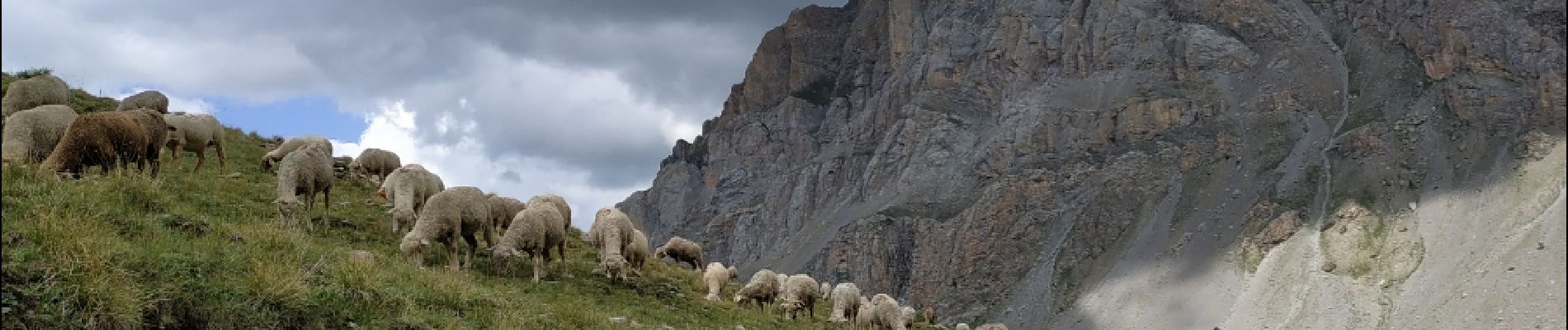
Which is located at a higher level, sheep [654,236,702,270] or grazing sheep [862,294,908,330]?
sheep [654,236,702,270]

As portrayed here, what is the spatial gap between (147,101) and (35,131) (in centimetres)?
1971

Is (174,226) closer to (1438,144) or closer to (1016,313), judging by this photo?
(1016,313)

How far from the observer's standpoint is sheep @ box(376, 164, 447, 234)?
2130 cm

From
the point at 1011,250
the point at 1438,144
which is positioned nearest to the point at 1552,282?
the point at 1438,144

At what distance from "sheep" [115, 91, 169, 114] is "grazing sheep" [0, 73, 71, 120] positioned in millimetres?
8172

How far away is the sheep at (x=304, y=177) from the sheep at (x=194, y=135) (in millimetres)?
6502

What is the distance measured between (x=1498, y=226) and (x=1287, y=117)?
58.8 meters

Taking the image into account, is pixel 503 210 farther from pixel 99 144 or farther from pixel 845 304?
pixel 845 304

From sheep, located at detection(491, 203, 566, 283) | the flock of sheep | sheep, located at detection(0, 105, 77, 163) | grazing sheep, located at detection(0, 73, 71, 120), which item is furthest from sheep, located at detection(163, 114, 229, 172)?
sheep, located at detection(491, 203, 566, 283)

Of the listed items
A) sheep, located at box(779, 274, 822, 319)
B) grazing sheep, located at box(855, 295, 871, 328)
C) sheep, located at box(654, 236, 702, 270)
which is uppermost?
sheep, located at box(654, 236, 702, 270)

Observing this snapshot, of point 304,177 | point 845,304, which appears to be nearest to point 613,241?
point 304,177

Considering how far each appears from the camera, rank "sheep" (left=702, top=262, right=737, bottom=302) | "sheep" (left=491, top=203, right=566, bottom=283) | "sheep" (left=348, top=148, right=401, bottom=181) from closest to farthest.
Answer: "sheep" (left=491, top=203, right=566, bottom=283)
"sheep" (left=702, top=262, right=737, bottom=302)
"sheep" (left=348, top=148, right=401, bottom=181)

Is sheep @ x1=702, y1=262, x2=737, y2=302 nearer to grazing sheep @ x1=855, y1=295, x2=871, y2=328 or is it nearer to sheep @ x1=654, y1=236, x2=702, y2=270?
grazing sheep @ x1=855, y1=295, x2=871, y2=328

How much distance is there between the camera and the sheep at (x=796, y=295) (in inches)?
1131
